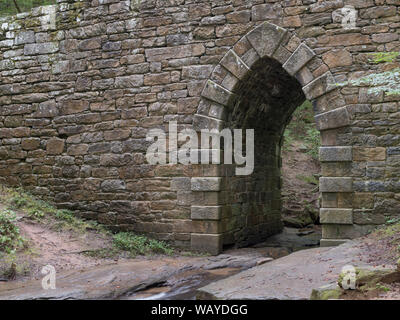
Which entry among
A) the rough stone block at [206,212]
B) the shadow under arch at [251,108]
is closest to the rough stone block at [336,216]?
the shadow under arch at [251,108]

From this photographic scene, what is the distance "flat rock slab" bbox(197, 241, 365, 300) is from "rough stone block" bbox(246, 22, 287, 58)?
3.33 meters

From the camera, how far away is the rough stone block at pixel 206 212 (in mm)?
7453

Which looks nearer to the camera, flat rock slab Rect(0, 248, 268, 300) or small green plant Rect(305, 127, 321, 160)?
flat rock slab Rect(0, 248, 268, 300)

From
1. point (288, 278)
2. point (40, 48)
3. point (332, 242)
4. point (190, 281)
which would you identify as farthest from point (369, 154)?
point (40, 48)

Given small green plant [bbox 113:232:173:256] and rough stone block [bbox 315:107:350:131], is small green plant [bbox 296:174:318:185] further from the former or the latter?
small green plant [bbox 113:232:173:256]

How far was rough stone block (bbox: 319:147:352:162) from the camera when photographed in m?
6.68

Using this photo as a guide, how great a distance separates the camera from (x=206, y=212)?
24.6ft

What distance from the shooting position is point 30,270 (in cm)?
606

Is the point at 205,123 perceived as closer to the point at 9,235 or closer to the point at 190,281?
the point at 190,281

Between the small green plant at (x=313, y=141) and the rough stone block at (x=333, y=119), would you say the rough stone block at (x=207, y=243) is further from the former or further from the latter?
the small green plant at (x=313, y=141)

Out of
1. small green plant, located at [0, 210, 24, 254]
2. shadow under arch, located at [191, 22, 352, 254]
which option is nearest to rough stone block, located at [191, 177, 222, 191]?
shadow under arch, located at [191, 22, 352, 254]

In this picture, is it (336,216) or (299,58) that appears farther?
(299,58)

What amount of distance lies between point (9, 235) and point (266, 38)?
16.8 ft

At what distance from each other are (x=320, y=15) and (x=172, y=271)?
460cm
